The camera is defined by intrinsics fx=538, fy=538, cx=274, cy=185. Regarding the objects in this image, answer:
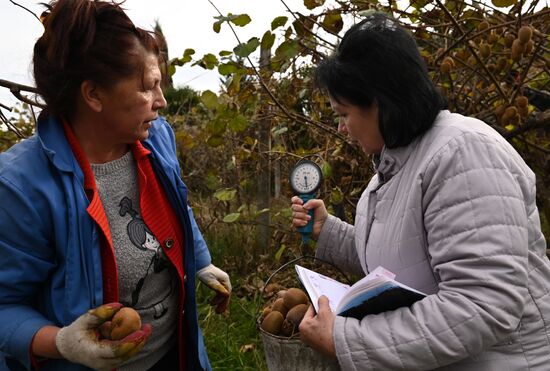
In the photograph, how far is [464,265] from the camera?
114 centimetres

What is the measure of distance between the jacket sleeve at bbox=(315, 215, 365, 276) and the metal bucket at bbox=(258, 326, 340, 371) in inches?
17.7

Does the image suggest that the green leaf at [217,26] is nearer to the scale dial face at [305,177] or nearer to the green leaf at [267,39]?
the green leaf at [267,39]

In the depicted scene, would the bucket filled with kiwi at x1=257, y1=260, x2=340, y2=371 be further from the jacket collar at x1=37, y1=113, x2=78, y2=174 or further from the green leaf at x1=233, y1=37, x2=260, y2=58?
the green leaf at x1=233, y1=37, x2=260, y2=58

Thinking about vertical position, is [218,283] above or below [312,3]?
below

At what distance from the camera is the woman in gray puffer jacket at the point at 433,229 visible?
44.7 inches

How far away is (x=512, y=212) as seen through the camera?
1138 millimetres

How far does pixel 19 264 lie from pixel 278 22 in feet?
5.27

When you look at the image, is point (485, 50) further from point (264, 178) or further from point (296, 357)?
point (264, 178)

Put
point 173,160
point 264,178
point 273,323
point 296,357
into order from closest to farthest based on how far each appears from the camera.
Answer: point 296,357 < point 273,323 < point 173,160 < point 264,178

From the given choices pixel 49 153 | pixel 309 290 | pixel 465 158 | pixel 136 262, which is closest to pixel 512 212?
pixel 465 158

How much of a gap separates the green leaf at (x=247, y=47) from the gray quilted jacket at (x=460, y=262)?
4.24 ft

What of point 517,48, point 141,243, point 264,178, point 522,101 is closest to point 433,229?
point 141,243

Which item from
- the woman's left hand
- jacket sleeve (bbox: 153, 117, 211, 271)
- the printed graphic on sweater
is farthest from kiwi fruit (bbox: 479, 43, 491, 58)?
the printed graphic on sweater

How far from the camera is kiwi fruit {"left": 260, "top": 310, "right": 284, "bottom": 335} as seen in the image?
4.99 ft
